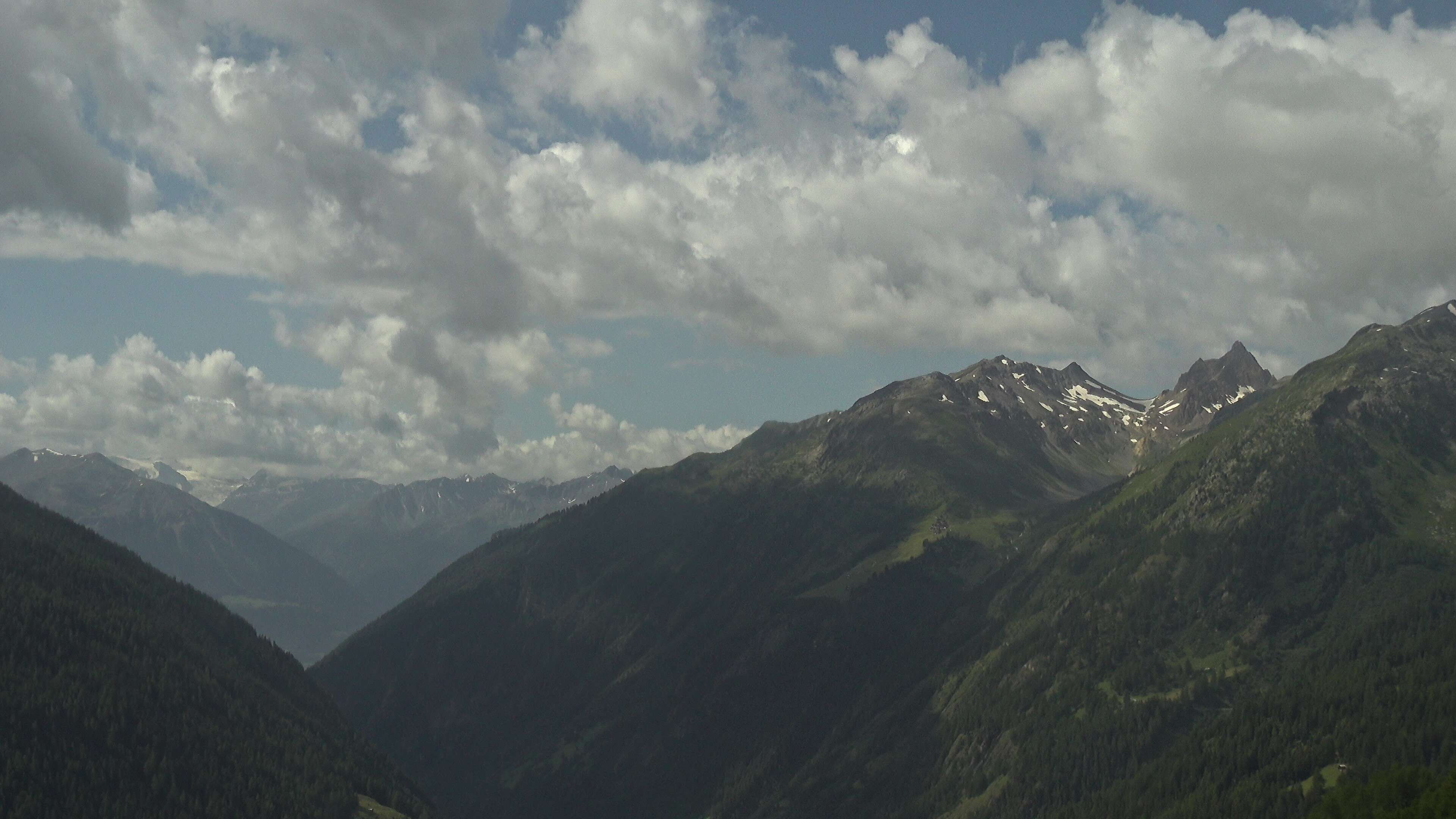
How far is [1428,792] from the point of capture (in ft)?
640
